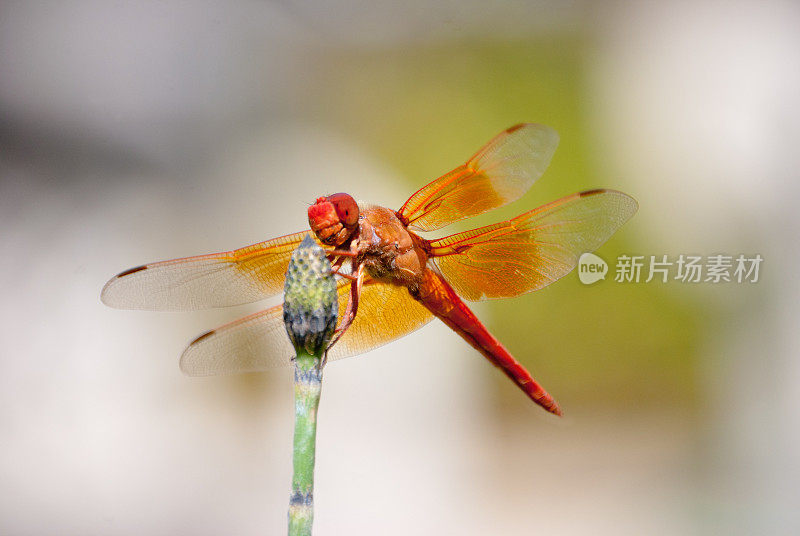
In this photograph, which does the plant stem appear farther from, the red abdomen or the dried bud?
the red abdomen

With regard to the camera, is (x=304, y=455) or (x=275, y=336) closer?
(x=304, y=455)

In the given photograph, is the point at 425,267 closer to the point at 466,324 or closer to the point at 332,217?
the point at 466,324

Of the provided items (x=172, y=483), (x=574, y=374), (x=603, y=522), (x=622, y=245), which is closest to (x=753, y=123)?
(x=622, y=245)

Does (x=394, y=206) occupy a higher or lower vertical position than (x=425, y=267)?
higher

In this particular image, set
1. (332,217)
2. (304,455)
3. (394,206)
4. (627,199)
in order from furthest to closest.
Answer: (394,206)
(627,199)
(332,217)
(304,455)

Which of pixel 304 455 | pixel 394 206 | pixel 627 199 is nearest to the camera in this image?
pixel 304 455

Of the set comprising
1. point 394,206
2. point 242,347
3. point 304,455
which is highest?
point 394,206

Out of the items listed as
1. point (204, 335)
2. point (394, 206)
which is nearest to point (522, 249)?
point (204, 335)

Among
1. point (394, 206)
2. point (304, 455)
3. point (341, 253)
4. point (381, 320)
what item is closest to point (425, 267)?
point (381, 320)
